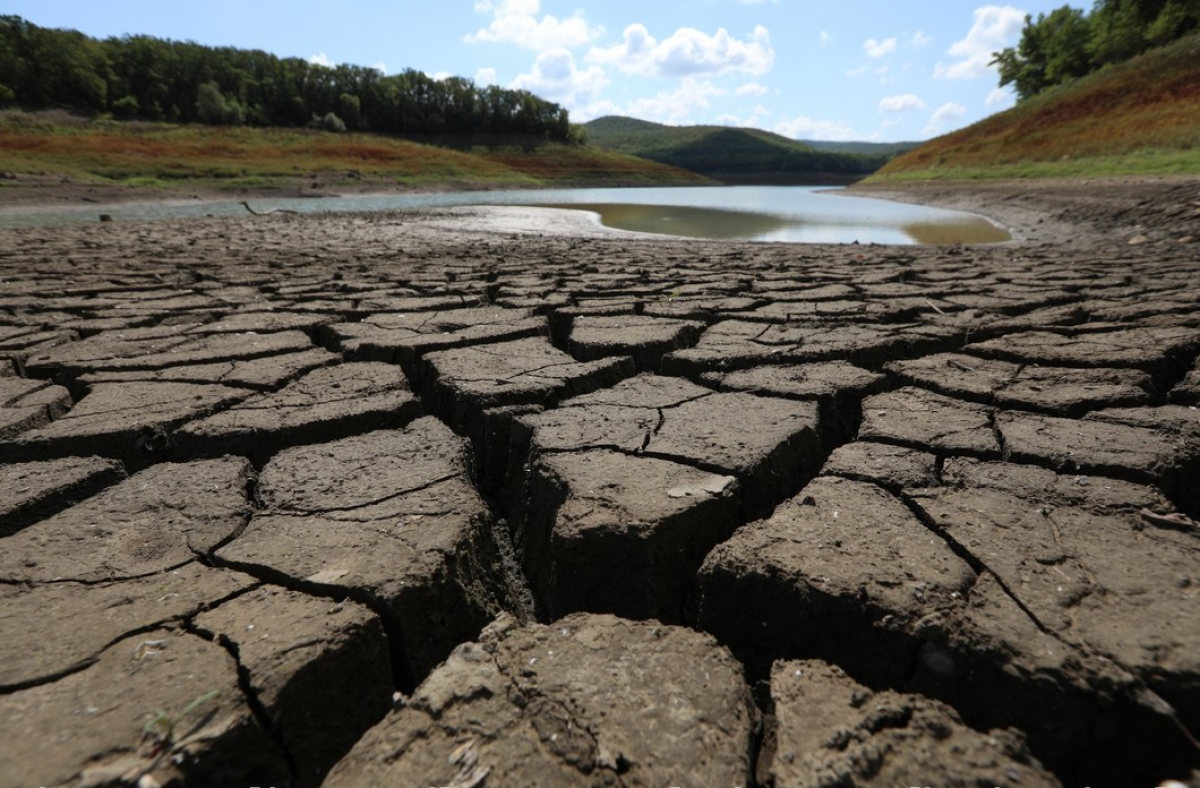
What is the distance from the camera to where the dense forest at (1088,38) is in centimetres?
2200

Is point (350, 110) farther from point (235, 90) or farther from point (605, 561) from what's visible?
point (605, 561)

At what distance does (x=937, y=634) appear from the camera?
794 millimetres

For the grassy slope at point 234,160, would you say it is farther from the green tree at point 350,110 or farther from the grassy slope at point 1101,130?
the grassy slope at point 1101,130

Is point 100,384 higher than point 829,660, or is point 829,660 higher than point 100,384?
point 829,660

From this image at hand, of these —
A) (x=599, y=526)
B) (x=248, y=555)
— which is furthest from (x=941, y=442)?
(x=248, y=555)

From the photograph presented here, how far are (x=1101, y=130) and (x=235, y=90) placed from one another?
50.4 metres

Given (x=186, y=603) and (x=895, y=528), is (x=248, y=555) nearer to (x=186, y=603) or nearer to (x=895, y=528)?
(x=186, y=603)

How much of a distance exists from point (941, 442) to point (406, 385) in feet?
4.35

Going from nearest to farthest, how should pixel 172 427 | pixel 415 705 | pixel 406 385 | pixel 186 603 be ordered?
pixel 415 705 → pixel 186 603 → pixel 172 427 → pixel 406 385

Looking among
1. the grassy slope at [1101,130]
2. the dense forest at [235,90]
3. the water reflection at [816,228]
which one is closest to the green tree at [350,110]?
the dense forest at [235,90]

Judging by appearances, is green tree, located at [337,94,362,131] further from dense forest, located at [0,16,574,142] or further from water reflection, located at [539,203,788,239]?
water reflection, located at [539,203,788,239]

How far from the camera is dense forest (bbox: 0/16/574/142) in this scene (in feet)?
122

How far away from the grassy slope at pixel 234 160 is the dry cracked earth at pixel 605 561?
874 inches

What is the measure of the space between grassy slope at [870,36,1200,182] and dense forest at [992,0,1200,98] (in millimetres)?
5856
